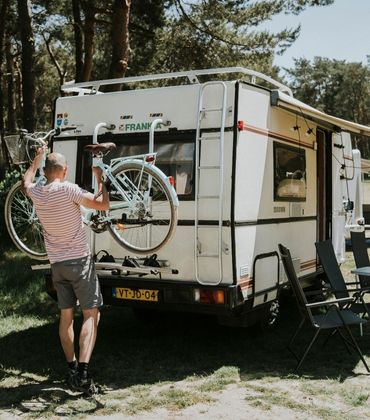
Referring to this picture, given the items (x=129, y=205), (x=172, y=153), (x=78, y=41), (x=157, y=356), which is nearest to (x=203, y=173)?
(x=172, y=153)

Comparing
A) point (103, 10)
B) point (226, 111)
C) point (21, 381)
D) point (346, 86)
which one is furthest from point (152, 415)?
point (346, 86)

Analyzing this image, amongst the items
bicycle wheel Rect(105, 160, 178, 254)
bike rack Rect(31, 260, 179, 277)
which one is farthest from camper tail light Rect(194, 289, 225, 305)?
bicycle wheel Rect(105, 160, 178, 254)

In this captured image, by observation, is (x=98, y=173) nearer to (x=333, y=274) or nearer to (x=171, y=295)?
(x=171, y=295)

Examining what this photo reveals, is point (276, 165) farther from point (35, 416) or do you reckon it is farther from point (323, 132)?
point (35, 416)

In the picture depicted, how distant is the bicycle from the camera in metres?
4.67

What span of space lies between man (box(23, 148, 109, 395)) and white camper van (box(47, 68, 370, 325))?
56 cm

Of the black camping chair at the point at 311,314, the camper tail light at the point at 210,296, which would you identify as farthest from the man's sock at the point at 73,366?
the black camping chair at the point at 311,314

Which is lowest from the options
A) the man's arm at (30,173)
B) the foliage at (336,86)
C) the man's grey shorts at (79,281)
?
the man's grey shorts at (79,281)

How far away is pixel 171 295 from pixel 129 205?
35.3 inches

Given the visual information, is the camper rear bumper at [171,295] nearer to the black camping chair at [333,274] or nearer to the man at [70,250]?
the man at [70,250]

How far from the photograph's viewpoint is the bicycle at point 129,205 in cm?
467

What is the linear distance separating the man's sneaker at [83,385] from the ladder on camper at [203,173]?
50.3 inches

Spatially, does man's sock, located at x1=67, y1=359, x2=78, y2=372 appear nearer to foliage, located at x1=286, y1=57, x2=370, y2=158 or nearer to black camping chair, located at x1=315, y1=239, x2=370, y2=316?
black camping chair, located at x1=315, y1=239, x2=370, y2=316

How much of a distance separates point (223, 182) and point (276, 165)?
0.98 meters
